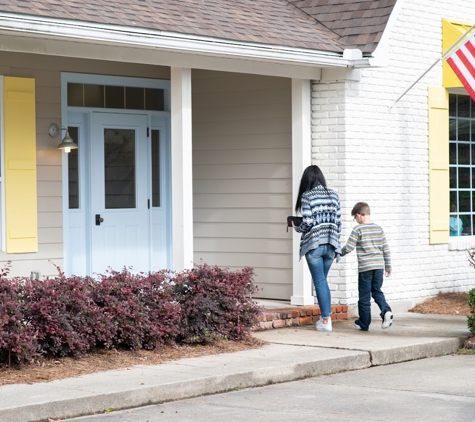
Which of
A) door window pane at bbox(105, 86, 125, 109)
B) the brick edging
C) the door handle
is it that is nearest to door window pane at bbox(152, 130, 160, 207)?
door window pane at bbox(105, 86, 125, 109)

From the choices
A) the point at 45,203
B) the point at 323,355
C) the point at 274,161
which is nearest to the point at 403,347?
the point at 323,355

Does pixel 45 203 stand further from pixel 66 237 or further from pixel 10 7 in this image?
pixel 10 7

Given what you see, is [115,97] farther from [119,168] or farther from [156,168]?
[156,168]

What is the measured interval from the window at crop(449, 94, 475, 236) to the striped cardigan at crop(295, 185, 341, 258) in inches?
140

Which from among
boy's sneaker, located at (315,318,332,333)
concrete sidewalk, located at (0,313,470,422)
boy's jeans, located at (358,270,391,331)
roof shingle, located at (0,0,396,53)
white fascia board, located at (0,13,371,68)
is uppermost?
roof shingle, located at (0,0,396,53)

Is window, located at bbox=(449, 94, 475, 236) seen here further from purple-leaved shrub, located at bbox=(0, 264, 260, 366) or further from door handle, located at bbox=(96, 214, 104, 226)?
door handle, located at bbox=(96, 214, 104, 226)

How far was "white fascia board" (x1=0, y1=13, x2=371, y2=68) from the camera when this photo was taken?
8.40 m

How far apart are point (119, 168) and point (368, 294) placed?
140 inches

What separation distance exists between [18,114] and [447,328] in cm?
516

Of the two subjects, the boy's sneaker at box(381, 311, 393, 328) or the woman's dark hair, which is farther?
the boy's sneaker at box(381, 311, 393, 328)

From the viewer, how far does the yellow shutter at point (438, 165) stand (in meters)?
12.4

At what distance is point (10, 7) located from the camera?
829cm

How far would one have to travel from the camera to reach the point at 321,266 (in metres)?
10.1

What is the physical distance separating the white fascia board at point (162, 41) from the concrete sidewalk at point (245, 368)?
2926 mm
